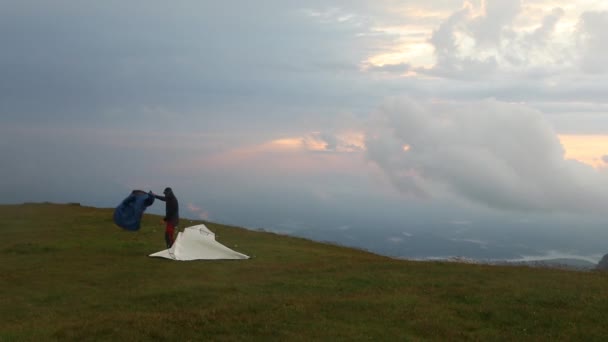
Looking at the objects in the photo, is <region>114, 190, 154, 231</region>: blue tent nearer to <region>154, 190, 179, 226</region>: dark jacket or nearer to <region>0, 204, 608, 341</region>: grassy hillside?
<region>0, 204, 608, 341</region>: grassy hillside

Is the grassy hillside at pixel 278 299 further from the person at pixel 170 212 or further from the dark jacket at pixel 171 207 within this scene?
the dark jacket at pixel 171 207

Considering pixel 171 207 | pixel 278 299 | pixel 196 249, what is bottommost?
pixel 278 299

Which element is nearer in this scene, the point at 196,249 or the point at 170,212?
the point at 196,249

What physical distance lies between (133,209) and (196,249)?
21.3 feet

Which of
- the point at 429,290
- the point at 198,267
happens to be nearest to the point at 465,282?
the point at 429,290

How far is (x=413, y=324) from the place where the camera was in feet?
60.1

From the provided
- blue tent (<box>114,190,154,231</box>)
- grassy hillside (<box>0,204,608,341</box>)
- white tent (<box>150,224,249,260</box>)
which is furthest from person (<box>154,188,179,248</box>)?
blue tent (<box>114,190,154,231</box>)

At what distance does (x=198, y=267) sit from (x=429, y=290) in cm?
1304

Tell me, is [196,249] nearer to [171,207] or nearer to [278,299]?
[171,207]

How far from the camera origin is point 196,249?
34.1 metres

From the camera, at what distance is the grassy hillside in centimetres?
1744

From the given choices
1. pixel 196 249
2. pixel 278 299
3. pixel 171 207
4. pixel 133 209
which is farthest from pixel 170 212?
pixel 278 299

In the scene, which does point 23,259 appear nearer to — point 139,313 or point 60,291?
point 60,291

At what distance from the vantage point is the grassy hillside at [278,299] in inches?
687
